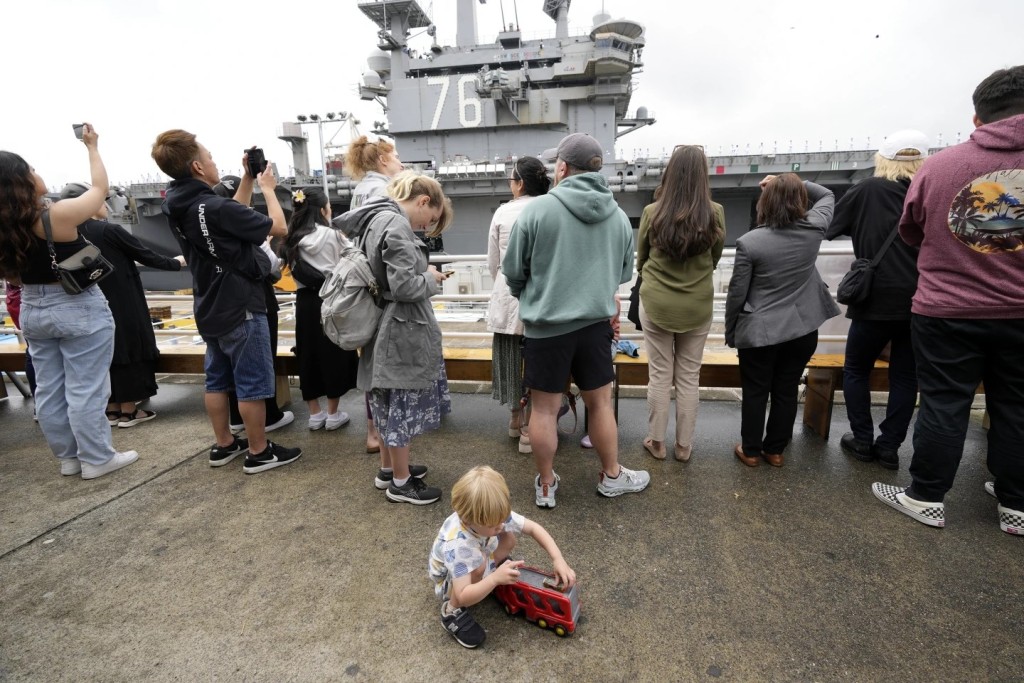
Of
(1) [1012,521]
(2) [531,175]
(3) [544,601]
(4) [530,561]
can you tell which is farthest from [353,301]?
(1) [1012,521]

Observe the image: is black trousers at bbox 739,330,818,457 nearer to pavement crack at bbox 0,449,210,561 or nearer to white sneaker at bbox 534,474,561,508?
white sneaker at bbox 534,474,561,508

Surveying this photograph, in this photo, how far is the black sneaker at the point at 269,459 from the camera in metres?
3.07

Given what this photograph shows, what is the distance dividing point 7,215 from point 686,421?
3.82 metres

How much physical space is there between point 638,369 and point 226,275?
9.00 feet

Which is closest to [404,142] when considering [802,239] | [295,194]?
[295,194]

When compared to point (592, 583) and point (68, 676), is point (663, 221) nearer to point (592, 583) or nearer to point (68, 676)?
point (592, 583)

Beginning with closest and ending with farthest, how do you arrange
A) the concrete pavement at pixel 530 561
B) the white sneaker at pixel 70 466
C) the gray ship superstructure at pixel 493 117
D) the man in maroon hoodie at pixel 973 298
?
the concrete pavement at pixel 530 561, the man in maroon hoodie at pixel 973 298, the white sneaker at pixel 70 466, the gray ship superstructure at pixel 493 117

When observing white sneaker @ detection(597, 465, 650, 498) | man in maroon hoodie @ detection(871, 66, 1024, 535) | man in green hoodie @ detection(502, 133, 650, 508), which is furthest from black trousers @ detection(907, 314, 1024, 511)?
man in green hoodie @ detection(502, 133, 650, 508)

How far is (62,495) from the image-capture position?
2.88m

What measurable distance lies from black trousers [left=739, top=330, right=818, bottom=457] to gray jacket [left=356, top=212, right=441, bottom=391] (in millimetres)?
1838

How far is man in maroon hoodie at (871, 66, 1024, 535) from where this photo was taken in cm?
206

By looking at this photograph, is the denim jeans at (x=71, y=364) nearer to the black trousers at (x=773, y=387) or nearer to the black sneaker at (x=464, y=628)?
the black sneaker at (x=464, y=628)

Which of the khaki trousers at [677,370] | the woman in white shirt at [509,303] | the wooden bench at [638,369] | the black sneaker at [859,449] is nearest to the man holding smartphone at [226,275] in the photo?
the wooden bench at [638,369]

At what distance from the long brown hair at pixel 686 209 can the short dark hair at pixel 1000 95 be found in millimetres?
1128
